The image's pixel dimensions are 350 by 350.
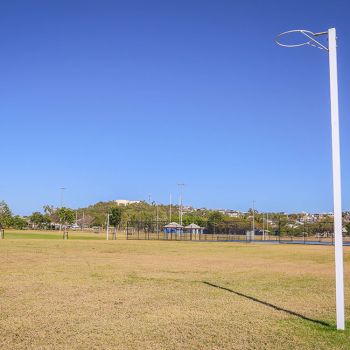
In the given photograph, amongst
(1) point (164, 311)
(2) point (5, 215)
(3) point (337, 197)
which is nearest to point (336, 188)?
(3) point (337, 197)

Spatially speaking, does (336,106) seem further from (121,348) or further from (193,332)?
(121,348)

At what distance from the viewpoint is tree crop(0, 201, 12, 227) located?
117375mm

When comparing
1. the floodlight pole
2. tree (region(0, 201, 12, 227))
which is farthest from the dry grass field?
tree (region(0, 201, 12, 227))

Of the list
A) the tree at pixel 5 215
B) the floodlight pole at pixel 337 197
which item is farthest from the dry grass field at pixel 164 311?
the tree at pixel 5 215

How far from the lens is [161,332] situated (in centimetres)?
877

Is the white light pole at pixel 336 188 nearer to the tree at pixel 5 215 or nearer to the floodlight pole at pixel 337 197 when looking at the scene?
the floodlight pole at pixel 337 197

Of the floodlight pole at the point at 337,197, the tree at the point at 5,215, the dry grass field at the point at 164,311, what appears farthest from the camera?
the tree at the point at 5,215

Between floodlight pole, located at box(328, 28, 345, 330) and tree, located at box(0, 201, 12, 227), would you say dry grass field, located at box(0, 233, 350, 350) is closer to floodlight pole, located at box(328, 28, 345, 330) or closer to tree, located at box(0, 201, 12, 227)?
floodlight pole, located at box(328, 28, 345, 330)

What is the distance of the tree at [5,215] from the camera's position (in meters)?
117

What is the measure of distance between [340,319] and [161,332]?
3.31 meters

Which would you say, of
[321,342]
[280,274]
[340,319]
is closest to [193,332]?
[321,342]

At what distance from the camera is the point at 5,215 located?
394 feet

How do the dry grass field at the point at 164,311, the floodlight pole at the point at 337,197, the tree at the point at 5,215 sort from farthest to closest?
the tree at the point at 5,215
the floodlight pole at the point at 337,197
the dry grass field at the point at 164,311

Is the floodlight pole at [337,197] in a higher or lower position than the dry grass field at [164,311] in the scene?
higher
